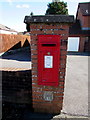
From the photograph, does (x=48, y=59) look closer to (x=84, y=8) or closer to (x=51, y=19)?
(x=51, y=19)

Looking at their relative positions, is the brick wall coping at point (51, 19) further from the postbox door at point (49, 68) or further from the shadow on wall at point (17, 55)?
the shadow on wall at point (17, 55)

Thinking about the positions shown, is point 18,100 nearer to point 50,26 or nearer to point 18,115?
point 18,115

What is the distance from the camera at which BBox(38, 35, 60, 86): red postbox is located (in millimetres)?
2172

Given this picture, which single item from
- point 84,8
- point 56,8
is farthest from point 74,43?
point 56,8

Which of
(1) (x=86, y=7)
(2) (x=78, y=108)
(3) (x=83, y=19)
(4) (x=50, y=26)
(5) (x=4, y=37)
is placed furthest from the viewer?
(1) (x=86, y=7)

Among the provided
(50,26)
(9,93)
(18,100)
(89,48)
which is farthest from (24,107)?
(89,48)

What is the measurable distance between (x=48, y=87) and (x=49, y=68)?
19.4 inches

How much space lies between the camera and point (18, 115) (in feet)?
8.63

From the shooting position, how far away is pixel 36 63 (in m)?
2.37

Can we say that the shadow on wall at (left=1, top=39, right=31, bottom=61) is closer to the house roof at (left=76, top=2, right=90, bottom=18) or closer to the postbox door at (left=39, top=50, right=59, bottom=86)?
the postbox door at (left=39, top=50, right=59, bottom=86)

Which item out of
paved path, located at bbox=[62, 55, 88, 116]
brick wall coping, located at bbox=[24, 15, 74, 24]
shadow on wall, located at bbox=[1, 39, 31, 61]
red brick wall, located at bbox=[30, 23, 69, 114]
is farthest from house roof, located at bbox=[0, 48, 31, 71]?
paved path, located at bbox=[62, 55, 88, 116]

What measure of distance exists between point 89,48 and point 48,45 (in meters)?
14.5

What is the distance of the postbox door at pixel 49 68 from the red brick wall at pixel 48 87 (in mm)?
113

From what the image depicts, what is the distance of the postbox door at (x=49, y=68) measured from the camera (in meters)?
2.27
